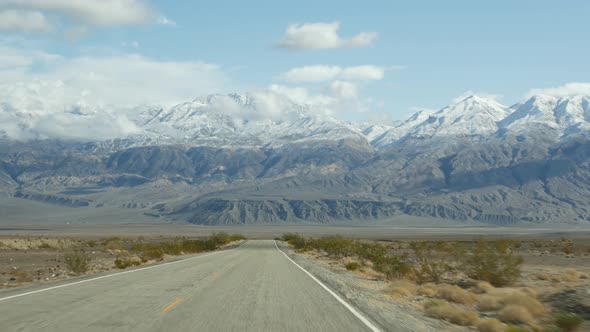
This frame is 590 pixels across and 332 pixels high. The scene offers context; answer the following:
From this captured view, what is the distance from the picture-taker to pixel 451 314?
1548cm

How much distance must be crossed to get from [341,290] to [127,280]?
7.73 meters

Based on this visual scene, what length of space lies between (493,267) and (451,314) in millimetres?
10273

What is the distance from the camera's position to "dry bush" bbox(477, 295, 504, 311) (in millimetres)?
17825

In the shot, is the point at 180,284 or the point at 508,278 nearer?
the point at 180,284

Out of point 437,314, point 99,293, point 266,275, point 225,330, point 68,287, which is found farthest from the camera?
point 266,275

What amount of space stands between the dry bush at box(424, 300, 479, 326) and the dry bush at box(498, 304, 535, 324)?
0.71 metres

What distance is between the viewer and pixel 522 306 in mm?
16266

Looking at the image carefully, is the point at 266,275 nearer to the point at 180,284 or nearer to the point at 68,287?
the point at 180,284

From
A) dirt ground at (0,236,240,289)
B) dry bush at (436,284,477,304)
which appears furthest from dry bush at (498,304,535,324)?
dirt ground at (0,236,240,289)

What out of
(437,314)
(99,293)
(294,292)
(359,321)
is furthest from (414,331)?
(99,293)

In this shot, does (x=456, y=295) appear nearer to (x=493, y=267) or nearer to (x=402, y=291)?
(x=402, y=291)

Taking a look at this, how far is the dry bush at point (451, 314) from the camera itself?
14.9 metres

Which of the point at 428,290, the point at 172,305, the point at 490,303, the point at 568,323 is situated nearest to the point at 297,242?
the point at 428,290

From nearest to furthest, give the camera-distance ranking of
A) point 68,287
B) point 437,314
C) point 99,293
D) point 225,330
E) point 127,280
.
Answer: point 225,330 → point 437,314 → point 99,293 → point 68,287 → point 127,280
